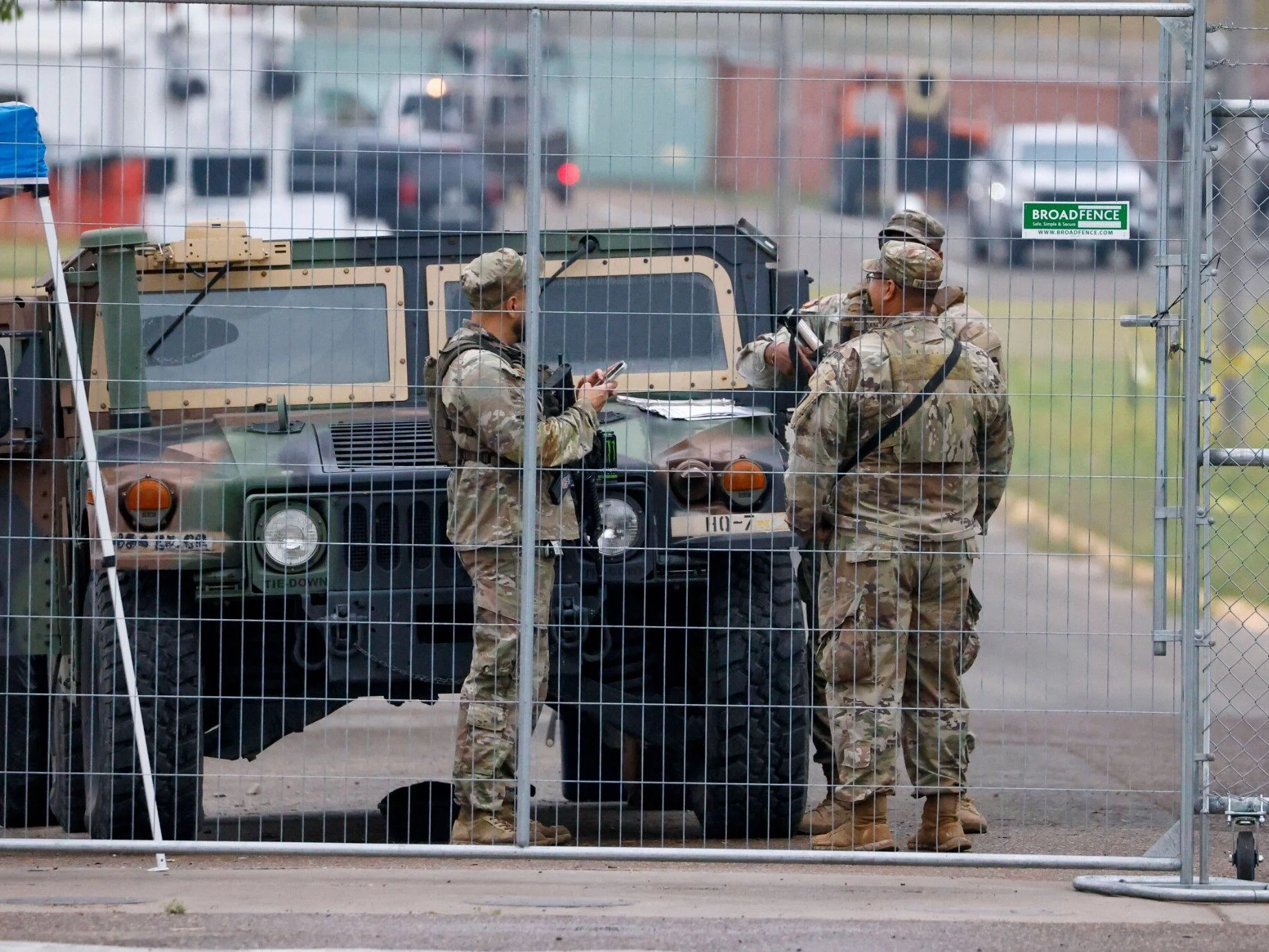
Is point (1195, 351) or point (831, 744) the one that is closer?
point (1195, 351)

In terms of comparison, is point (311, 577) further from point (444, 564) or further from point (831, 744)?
point (831, 744)

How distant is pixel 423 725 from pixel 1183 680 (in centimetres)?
524

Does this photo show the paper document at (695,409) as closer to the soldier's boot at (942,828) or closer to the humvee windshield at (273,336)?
the humvee windshield at (273,336)

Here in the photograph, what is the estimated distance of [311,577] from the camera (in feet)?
21.6

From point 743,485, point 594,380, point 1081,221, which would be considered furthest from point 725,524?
point 1081,221

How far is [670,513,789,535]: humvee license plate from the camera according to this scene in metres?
6.72

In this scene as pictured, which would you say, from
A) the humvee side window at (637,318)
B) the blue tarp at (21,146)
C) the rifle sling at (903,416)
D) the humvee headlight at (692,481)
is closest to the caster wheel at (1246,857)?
the rifle sling at (903,416)

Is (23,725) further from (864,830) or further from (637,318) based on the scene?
(864,830)

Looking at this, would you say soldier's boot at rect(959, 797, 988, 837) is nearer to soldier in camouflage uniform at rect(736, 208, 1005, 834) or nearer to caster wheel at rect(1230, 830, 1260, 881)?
soldier in camouflage uniform at rect(736, 208, 1005, 834)

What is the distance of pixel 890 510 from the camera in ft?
21.6

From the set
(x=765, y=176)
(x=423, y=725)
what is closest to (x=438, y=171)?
(x=765, y=176)

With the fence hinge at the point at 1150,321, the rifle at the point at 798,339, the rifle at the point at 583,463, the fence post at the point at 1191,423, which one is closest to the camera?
the fence post at the point at 1191,423

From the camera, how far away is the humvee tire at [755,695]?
6691 millimetres

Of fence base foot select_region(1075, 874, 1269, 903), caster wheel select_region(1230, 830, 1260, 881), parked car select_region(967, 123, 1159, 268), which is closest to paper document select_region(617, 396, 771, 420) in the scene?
parked car select_region(967, 123, 1159, 268)
